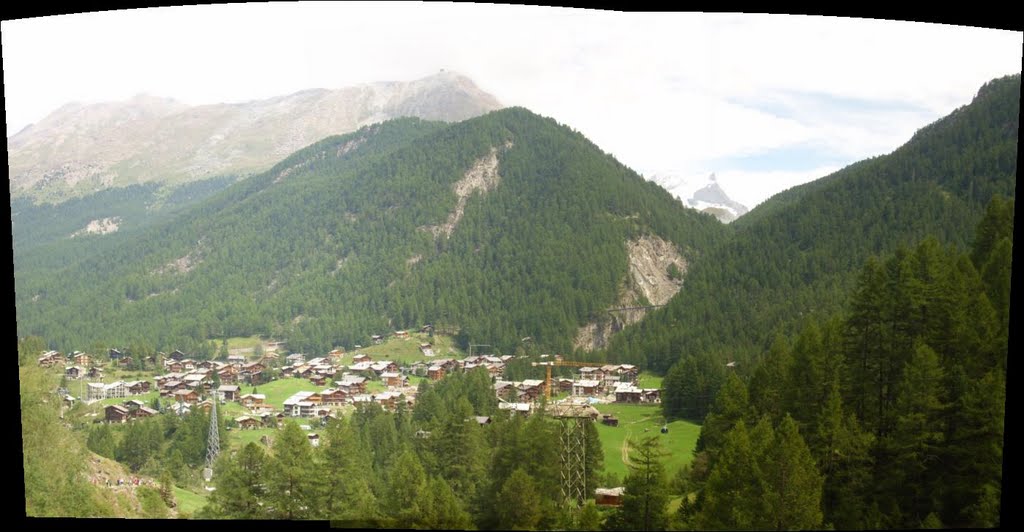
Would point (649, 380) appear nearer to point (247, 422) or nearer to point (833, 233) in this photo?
→ point (833, 233)

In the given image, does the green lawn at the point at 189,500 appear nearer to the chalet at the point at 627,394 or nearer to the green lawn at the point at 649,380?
the chalet at the point at 627,394

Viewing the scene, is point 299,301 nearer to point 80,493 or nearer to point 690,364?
point 690,364

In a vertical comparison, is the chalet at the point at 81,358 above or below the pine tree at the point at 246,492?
below

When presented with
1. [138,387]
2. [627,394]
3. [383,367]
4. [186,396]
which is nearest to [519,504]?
[627,394]

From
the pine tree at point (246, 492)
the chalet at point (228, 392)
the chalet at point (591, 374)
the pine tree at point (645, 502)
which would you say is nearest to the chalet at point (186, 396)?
the chalet at point (228, 392)

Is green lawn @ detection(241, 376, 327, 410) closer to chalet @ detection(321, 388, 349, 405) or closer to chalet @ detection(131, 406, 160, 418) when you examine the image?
chalet @ detection(321, 388, 349, 405)

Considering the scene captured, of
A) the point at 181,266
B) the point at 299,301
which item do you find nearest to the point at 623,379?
the point at 299,301
